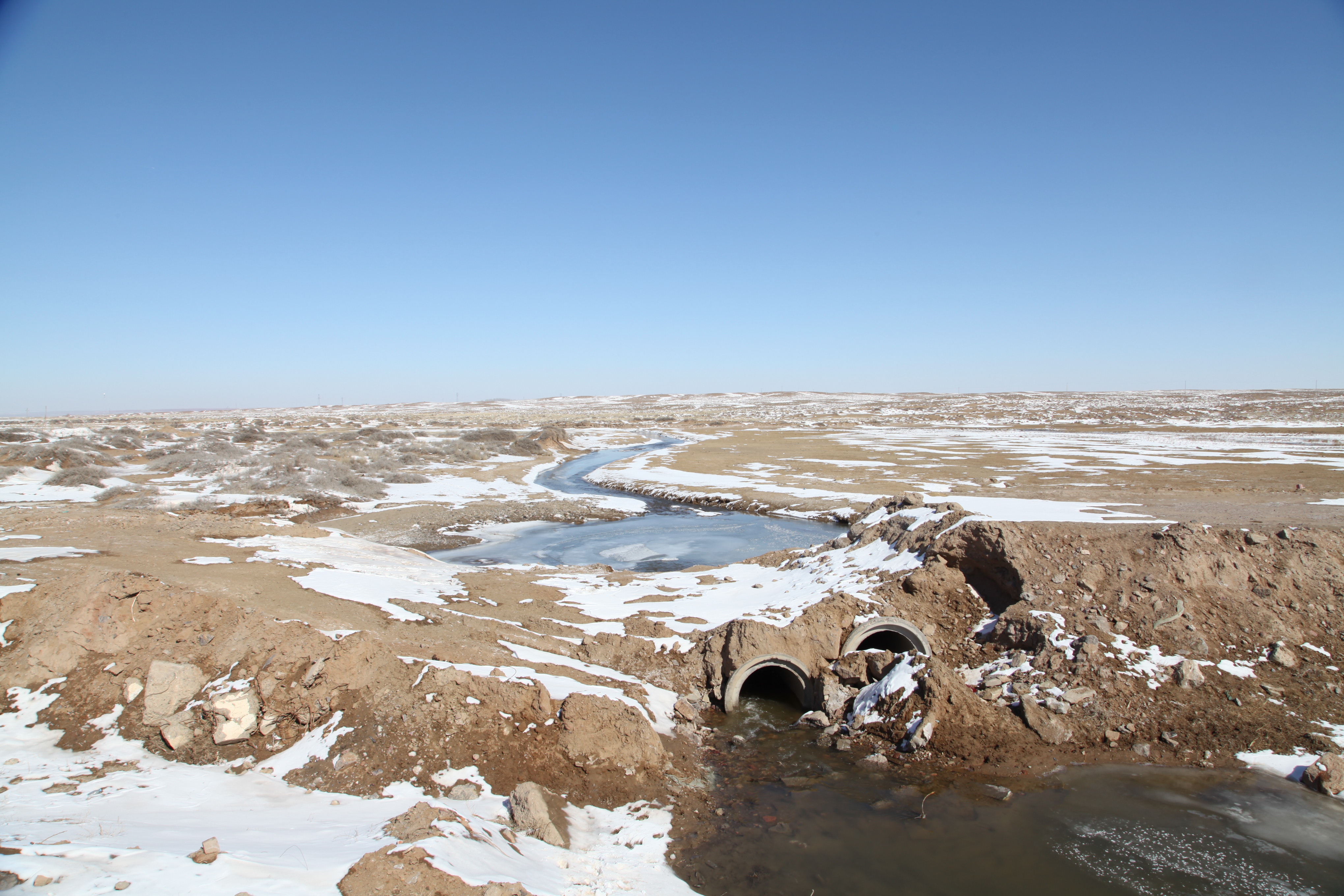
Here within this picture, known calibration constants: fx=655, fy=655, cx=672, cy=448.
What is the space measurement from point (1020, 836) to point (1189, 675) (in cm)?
510

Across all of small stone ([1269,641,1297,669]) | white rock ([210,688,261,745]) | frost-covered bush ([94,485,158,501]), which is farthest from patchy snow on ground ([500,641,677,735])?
frost-covered bush ([94,485,158,501])

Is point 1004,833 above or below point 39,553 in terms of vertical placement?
below

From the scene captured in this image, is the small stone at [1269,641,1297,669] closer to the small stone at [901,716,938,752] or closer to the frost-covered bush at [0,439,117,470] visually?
the small stone at [901,716,938,752]

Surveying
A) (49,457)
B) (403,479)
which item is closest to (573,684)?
(403,479)

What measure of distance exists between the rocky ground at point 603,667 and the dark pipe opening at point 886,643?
0.61 m

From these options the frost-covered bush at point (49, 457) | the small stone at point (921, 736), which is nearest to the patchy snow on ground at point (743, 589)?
the small stone at point (921, 736)

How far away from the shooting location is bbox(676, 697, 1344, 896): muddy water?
768cm

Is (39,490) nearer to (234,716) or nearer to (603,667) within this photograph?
(234,716)

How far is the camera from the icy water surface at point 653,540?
2314cm

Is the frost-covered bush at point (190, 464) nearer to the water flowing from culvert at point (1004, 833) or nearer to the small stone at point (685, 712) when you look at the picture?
the small stone at point (685, 712)

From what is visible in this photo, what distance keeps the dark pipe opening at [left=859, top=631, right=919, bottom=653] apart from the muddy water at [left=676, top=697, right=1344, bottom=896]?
3917 millimetres

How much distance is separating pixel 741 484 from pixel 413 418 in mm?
100171

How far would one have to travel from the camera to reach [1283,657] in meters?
11.3

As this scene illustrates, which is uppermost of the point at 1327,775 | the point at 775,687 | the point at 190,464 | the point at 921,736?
the point at 190,464
